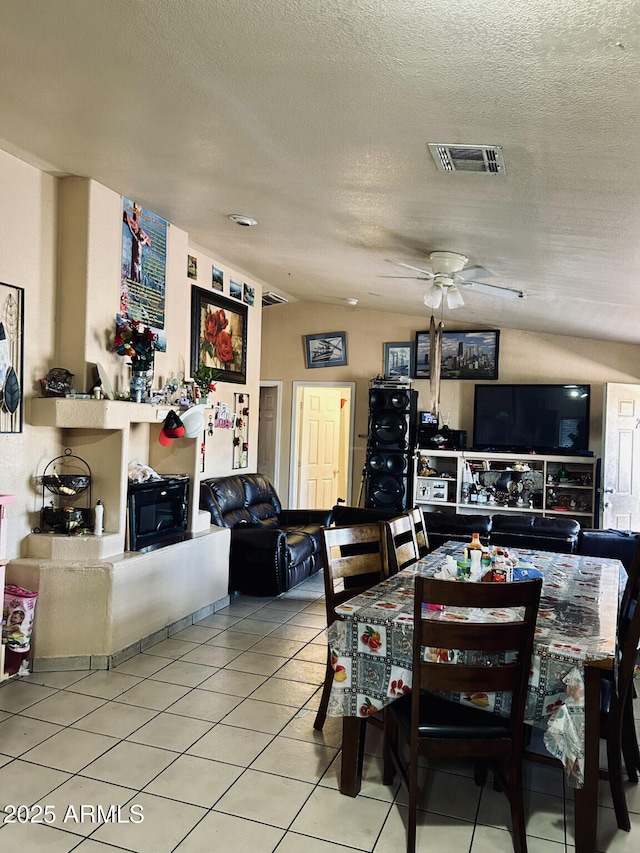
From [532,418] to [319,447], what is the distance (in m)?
2.88

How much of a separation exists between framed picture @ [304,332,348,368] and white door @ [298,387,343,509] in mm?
474

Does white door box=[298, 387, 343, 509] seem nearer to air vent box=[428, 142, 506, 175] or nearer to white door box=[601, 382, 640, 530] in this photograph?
white door box=[601, 382, 640, 530]

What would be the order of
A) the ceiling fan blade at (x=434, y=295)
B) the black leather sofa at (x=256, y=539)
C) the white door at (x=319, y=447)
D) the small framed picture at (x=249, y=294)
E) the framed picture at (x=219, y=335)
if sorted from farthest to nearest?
the white door at (x=319, y=447), the small framed picture at (x=249, y=294), the framed picture at (x=219, y=335), the black leather sofa at (x=256, y=539), the ceiling fan blade at (x=434, y=295)

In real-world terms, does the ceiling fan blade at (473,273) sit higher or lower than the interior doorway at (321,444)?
higher

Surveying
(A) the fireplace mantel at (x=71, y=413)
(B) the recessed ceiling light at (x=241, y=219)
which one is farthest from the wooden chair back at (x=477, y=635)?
(B) the recessed ceiling light at (x=241, y=219)

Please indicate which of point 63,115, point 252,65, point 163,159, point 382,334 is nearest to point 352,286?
point 382,334

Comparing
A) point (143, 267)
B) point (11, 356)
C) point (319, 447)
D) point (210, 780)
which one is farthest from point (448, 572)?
point (319, 447)

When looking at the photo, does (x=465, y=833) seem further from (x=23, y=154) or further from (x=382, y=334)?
(x=382, y=334)

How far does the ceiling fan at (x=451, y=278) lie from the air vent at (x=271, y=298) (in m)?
3.09

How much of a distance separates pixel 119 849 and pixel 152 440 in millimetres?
3216

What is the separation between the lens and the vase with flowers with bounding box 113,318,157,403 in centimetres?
441

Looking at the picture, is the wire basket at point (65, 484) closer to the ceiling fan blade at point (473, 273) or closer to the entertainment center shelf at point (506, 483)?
the ceiling fan blade at point (473, 273)

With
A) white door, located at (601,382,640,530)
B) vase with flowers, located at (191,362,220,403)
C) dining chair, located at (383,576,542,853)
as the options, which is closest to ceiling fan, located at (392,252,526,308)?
vase with flowers, located at (191,362,220,403)

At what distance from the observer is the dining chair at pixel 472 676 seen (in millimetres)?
2225
